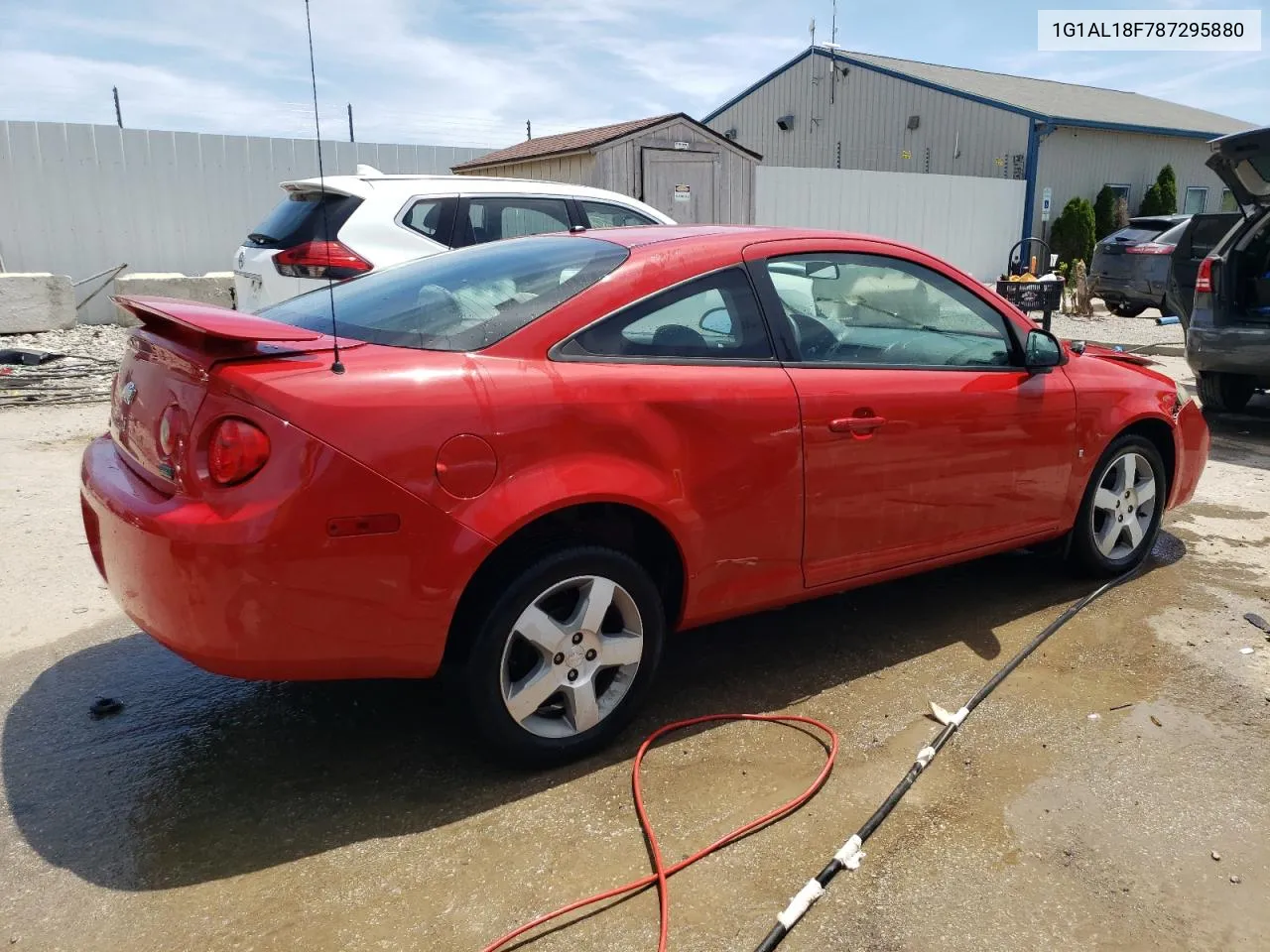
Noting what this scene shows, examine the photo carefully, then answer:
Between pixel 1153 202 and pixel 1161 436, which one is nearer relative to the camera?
pixel 1161 436

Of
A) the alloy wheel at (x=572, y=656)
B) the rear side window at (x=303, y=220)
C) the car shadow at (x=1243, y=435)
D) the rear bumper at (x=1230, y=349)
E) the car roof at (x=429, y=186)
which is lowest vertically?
the car shadow at (x=1243, y=435)

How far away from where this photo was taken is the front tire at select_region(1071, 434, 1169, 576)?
421 cm

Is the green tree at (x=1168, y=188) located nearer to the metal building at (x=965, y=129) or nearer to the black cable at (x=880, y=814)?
the metal building at (x=965, y=129)

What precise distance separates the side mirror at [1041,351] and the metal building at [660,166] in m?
8.76

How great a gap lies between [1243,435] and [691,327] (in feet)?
21.1

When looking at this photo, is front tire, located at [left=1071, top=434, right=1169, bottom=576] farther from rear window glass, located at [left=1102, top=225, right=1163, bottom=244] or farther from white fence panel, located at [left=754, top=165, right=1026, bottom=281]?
white fence panel, located at [left=754, top=165, right=1026, bottom=281]

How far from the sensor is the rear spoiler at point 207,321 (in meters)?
2.45

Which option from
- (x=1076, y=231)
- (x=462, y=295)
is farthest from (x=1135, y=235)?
(x=462, y=295)

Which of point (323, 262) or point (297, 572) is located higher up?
point (323, 262)

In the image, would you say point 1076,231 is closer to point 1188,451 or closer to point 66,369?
point 1188,451

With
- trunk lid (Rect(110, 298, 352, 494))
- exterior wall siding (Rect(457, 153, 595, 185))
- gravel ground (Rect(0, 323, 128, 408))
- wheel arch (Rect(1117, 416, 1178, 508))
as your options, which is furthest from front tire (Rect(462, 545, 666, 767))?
exterior wall siding (Rect(457, 153, 595, 185))

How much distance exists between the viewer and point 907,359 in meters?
3.55

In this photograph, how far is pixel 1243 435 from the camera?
762 centimetres

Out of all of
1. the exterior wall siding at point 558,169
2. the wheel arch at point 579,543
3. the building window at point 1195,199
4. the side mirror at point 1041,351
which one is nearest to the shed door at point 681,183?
the exterior wall siding at point 558,169
